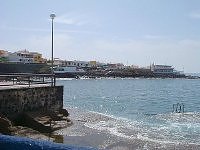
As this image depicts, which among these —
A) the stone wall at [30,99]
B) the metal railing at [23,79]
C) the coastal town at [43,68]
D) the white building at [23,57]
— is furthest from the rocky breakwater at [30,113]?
the white building at [23,57]

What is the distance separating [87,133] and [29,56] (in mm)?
130449

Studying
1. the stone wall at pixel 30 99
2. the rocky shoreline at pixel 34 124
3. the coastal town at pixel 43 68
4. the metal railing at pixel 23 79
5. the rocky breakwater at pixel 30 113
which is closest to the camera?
the rocky shoreline at pixel 34 124

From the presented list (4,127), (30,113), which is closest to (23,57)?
(30,113)

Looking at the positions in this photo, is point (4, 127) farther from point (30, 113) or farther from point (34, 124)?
point (30, 113)

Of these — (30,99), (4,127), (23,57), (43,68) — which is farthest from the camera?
(23,57)

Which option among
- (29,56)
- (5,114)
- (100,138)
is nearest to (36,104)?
(5,114)

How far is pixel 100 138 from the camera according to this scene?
74.9 ft

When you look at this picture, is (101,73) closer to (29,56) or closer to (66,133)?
(29,56)

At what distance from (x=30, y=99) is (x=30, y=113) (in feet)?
3.92

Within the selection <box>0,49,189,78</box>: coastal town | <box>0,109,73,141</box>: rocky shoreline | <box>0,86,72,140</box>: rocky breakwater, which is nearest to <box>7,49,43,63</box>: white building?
<box>0,49,189,78</box>: coastal town

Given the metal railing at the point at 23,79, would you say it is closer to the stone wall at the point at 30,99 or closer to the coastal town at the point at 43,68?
the stone wall at the point at 30,99

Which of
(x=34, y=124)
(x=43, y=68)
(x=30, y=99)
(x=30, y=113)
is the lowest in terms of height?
(x=34, y=124)

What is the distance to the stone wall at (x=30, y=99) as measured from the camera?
22.9 metres

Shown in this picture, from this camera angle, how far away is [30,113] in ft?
81.3
